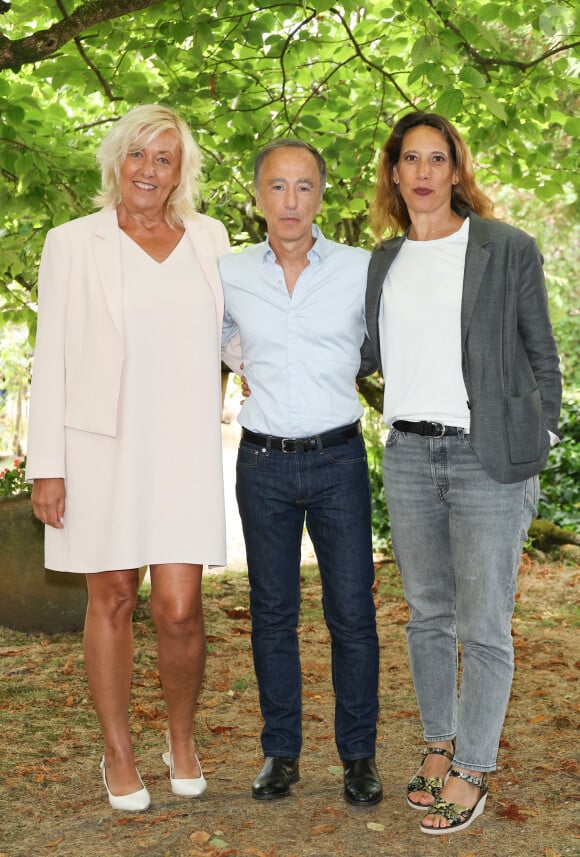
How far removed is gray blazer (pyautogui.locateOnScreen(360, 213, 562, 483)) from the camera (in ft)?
11.0

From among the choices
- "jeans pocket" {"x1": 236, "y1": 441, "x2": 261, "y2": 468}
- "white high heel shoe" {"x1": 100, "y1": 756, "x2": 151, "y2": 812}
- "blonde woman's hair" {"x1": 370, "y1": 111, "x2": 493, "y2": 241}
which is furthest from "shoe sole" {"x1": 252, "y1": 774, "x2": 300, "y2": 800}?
"blonde woman's hair" {"x1": 370, "y1": 111, "x2": 493, "y2": 241}

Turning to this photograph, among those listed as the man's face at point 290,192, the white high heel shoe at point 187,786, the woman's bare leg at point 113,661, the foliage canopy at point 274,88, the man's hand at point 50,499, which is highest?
the foliage canopy at point 274,88

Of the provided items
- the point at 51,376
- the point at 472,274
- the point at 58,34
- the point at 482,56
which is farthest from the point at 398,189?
the point at 482,56

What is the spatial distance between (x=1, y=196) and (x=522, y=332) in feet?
11.4

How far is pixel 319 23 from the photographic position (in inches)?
266

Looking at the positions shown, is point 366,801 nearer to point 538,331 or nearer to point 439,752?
point 439,752

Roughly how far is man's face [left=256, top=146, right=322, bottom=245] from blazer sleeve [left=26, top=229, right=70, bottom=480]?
0.73m

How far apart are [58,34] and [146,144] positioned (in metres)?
1.31

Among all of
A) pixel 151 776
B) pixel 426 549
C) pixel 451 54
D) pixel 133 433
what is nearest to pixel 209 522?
pixel 133 433

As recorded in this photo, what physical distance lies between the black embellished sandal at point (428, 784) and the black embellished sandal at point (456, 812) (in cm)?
11

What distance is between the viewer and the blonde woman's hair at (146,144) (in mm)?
3588

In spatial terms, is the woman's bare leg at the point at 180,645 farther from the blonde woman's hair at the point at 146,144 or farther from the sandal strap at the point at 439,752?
the blonde woman's hair at the point at 146,144

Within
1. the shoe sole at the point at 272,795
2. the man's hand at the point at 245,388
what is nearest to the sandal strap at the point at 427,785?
the shoe sole at the point at 272,795

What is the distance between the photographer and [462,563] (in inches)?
137
